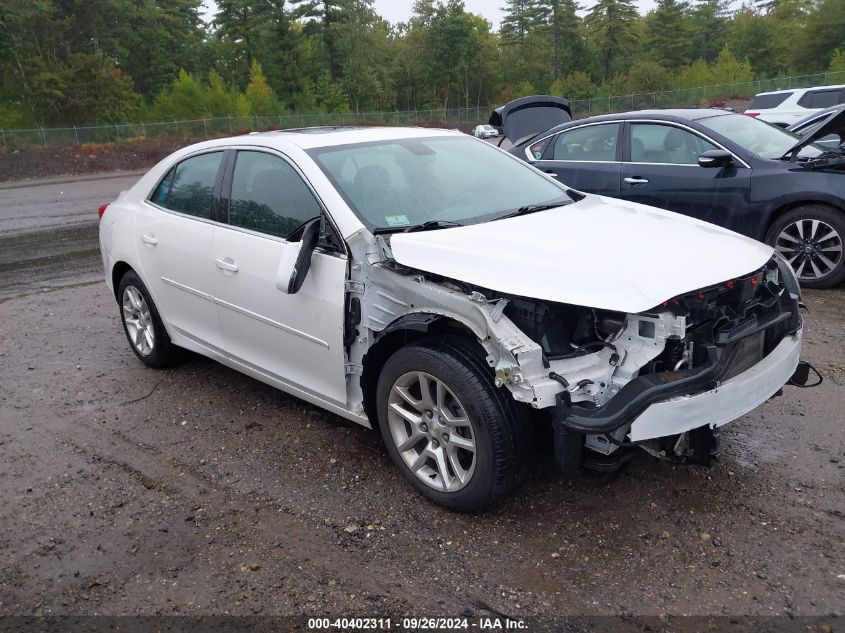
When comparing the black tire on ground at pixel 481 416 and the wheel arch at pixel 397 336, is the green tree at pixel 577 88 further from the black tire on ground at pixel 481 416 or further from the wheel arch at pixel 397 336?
the black tire on ground at pixel 481 416

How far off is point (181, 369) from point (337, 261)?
2490 mm

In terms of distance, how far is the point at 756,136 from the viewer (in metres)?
7.15

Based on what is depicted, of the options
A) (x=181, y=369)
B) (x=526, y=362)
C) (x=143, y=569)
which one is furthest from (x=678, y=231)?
(x=181, y=369)

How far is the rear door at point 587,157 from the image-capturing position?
7.46 metres

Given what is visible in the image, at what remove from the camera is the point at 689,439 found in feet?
10.2

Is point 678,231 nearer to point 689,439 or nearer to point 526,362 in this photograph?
point 689,439

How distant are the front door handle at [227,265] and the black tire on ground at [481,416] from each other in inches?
54.7

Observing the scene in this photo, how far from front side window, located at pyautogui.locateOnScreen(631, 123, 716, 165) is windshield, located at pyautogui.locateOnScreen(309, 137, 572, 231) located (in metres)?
3.16

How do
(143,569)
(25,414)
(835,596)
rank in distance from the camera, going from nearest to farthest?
1. (835,596)
2. (143,569)
3. (25,414)

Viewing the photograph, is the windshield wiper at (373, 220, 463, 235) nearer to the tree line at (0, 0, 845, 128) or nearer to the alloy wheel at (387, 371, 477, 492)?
the alloy wheel at (387, 371, 477, 492)

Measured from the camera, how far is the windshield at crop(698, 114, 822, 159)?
690 cm

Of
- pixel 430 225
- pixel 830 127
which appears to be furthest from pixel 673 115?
pixel 430 225

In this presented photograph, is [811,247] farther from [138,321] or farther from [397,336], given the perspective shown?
[138,321]

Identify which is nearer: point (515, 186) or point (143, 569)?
point (143, 569)
